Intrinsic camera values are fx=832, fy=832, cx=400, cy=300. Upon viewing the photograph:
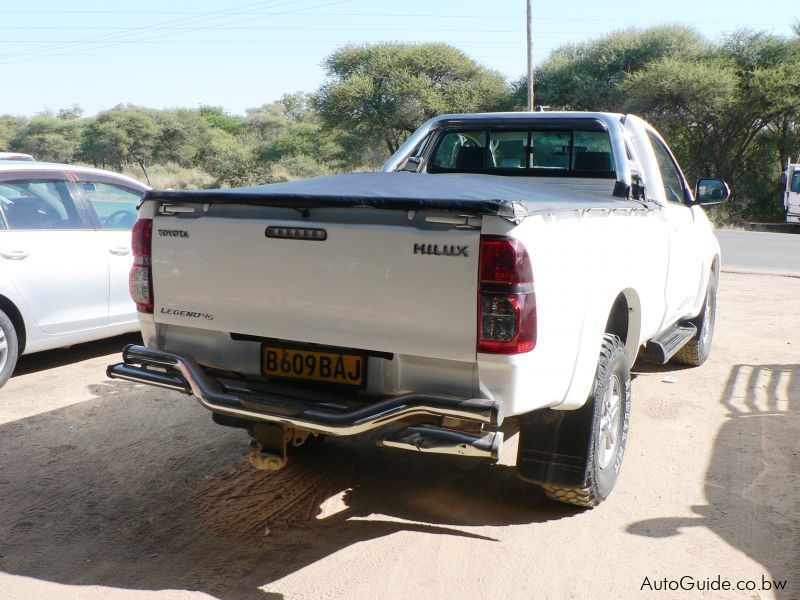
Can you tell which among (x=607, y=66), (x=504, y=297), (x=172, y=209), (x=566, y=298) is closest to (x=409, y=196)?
(x=504, y=297)

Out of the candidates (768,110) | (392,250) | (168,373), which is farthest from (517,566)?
(768,110)

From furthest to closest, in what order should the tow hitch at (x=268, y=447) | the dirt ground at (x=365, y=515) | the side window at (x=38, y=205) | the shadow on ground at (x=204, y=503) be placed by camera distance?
the side window at (x=38, y=205) < the tow hitch at (x=268, y=447) < the shadow on ground at (x=204, y=503) < the dirt ground at (x=365, y=515)

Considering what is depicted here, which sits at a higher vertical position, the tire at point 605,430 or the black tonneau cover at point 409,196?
the black tonneau cover at point 409,196

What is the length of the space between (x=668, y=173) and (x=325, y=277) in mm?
3640

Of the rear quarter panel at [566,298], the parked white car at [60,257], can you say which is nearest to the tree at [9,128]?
the parked white car at [60,257]

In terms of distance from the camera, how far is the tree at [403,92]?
39.7m

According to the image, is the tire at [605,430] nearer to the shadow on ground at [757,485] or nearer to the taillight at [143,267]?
the shadow on ground at [757,485]

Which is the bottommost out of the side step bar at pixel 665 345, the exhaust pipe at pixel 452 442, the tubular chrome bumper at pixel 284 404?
the side step bar at pixel 665 345

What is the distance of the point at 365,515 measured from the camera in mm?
3986

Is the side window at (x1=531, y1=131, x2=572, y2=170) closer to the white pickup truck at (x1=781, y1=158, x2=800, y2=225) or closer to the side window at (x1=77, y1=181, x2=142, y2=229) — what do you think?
the side window at (x1=77, y1=181, x2=142, y2=229)

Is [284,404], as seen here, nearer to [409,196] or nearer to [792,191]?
[409,196]

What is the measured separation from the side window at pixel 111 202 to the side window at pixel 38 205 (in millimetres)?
226

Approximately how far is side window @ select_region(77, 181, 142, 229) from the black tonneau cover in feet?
10.7

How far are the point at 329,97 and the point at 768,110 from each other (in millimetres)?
19815
